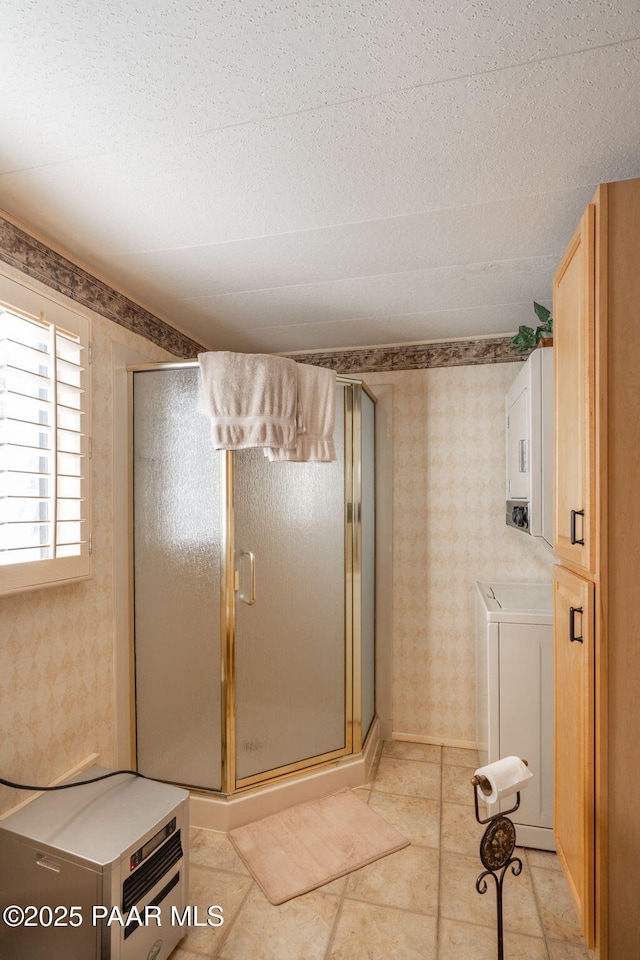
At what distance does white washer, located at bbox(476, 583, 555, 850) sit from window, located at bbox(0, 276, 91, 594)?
1.72 metres

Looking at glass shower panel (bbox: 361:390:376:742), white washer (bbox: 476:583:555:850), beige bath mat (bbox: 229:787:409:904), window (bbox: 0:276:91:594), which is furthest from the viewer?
glass shower panel (bbox: 361:390:376:742)

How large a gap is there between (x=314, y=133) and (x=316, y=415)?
1201 millimetres

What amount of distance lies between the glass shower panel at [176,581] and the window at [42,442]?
362mm

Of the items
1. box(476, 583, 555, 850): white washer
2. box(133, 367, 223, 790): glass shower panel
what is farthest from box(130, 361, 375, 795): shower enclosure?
box(476, 583, 555, 850): white washer

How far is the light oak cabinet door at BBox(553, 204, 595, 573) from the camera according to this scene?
1.37m

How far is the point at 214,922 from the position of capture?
179 centimetres

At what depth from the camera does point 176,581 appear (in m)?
2.36

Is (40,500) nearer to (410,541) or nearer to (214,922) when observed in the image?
(214,922)

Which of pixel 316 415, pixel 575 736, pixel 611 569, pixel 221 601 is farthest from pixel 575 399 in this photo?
pixel 221 601

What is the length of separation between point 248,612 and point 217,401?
0.93 m

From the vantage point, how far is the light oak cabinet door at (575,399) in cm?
137

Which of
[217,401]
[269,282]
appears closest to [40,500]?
[217,401]

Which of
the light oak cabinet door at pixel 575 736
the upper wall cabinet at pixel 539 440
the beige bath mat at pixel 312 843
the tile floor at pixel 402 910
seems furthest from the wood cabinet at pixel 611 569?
the beige bath mat at pixel 312 843

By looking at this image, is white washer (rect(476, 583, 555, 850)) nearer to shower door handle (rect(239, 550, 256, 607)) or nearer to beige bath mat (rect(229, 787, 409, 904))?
beige bath mat (rect(229, 787, 409, 904))
